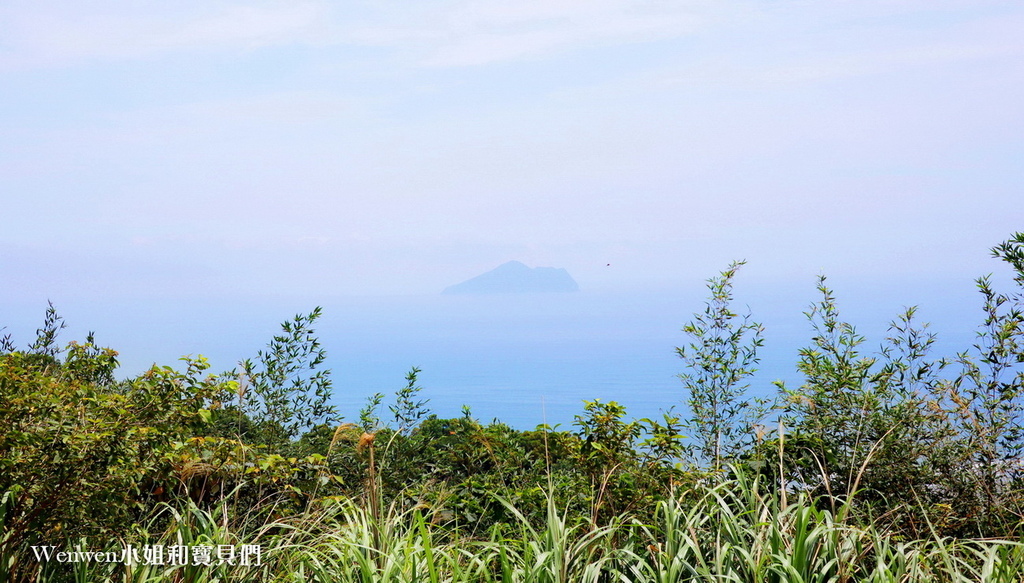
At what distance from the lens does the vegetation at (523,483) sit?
11.1ft

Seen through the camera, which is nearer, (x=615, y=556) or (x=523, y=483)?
(x=615, y=556)

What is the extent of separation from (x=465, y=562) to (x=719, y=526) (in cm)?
122

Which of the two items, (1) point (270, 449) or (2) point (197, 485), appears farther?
(1) point (270, 449)

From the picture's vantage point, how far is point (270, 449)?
17.1 ft

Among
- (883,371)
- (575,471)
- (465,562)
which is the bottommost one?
(465,562)

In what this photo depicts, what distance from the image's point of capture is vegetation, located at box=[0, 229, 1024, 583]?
3.39 metres

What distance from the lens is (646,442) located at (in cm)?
450

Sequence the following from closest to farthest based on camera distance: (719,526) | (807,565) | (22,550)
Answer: (807,565) < (719,526) < (22,550)

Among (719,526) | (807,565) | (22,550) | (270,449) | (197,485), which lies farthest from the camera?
(270,449)

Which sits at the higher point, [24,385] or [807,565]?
[24,385]

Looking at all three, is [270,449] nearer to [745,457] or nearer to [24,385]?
[24,385]

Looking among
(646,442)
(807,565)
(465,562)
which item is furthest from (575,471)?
(807,565)

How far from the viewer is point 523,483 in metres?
4.69

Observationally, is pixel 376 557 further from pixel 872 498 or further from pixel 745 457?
pixel 872 498
